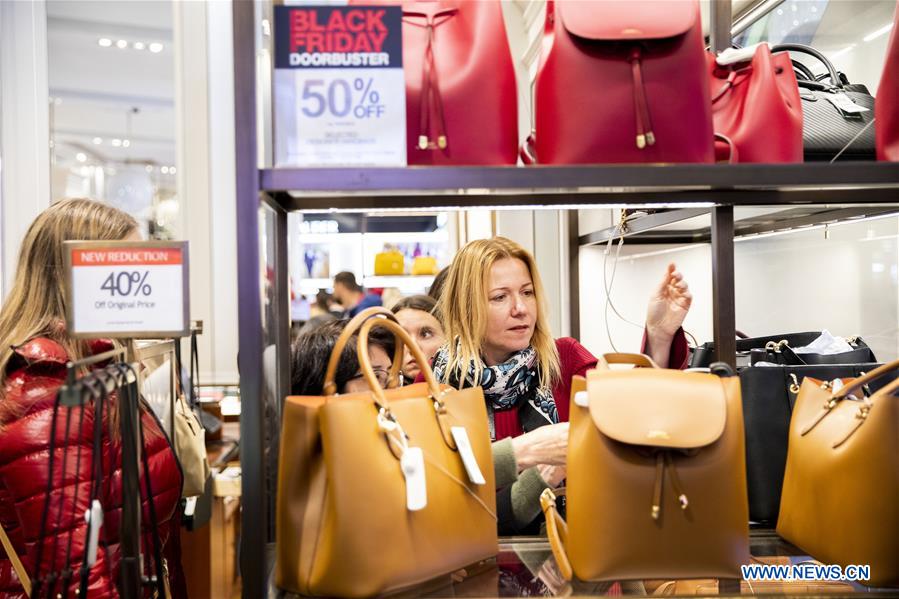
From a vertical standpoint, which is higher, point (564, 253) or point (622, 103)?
point (622, 103)

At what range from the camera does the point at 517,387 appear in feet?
5.54

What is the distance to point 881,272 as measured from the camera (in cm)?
204

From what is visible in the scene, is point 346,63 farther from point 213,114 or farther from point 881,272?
point 213,114

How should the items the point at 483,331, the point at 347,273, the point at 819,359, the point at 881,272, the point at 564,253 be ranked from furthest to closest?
the point at 347,273 → the point at 564,253 → the point at 881,272 → the point at 483,331 → the point at 819,359

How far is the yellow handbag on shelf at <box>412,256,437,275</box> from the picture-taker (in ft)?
16.4

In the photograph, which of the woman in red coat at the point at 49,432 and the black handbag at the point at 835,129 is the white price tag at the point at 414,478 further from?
the black handbag at the point at 835,129

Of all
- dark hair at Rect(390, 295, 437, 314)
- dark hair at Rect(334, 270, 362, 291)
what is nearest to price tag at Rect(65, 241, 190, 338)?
dark hair at Rect(390, 295, 437, 314)

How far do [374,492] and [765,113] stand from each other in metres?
0.92

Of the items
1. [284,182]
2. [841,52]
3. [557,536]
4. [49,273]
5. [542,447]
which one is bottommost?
[557,536]

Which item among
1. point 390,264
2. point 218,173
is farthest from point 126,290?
point 390,264

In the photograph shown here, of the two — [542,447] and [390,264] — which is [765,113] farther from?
[390,264]

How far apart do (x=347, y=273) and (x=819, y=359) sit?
4.45 m

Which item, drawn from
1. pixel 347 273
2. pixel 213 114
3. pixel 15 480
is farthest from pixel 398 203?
pixel 347 273

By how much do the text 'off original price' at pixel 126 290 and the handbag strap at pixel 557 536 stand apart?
2.16 feet
